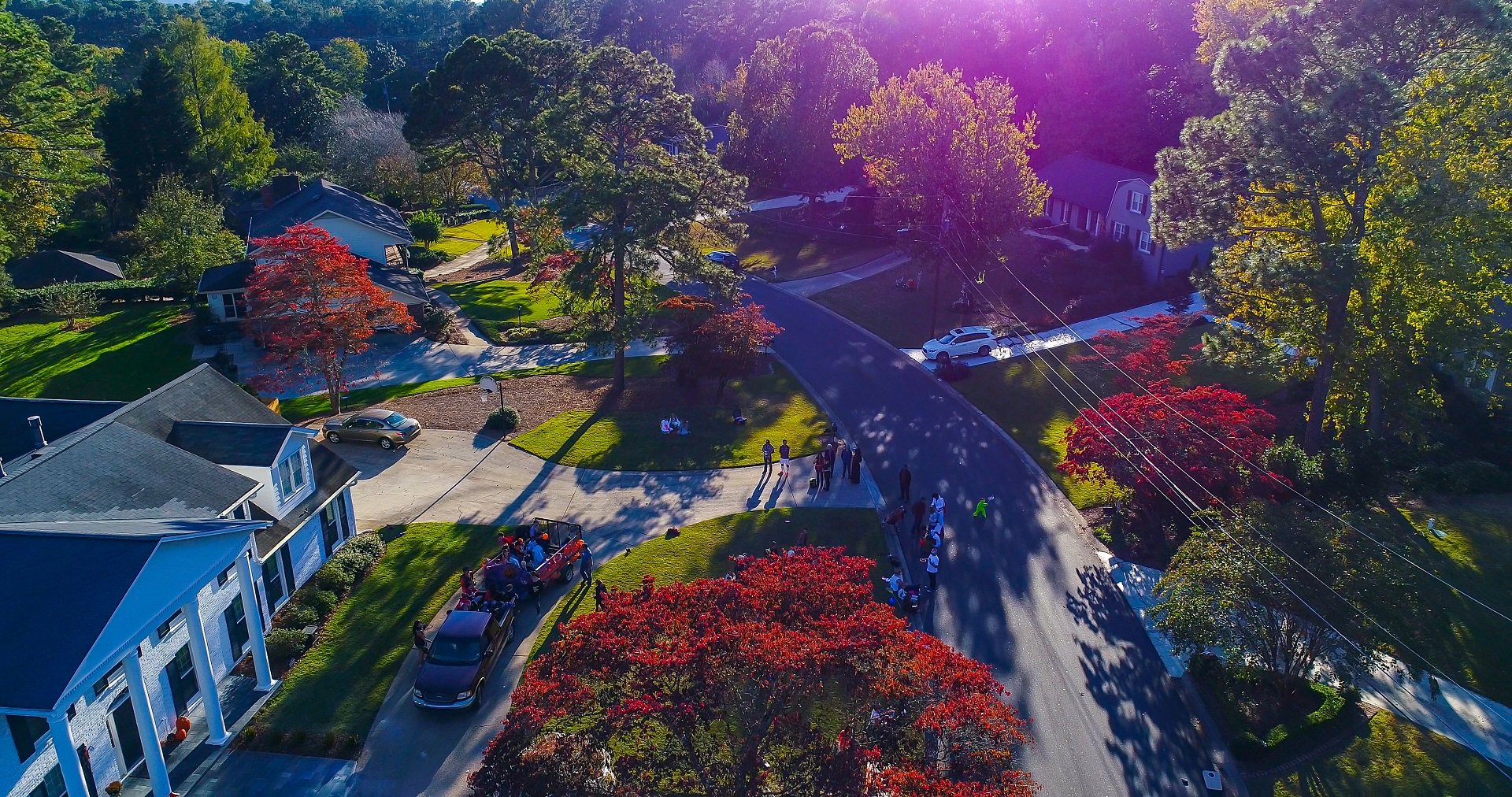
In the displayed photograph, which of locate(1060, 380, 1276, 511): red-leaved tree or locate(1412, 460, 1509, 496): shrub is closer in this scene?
locate(1060, 380, 1276, 511): red-leaved tree

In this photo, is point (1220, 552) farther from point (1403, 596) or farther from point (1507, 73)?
point (1507, 73)

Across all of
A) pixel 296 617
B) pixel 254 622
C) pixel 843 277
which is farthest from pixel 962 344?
pixel 254 622

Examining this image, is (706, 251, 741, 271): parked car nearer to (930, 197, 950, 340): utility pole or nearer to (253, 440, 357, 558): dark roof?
(930, 197, 950, 340): utility pole

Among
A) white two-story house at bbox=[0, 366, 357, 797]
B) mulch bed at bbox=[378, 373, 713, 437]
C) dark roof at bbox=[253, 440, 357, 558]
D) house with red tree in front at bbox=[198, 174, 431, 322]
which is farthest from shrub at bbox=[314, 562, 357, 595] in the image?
house with red tree in front at bbox=[198, 174, 431, 322]

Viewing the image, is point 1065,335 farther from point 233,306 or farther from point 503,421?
point 233,306

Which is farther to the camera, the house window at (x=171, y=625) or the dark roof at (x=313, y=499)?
the dark roof at (x=313, y=499)

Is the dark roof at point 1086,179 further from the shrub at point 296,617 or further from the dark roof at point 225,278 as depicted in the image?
the shrub at point 296,617

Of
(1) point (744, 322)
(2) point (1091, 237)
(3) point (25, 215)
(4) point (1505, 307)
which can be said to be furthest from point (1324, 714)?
(3) point (25, 215)

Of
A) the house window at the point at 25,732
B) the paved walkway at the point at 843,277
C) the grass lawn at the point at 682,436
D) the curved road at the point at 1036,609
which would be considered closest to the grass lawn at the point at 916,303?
the paved walkway at the point at 843,277
